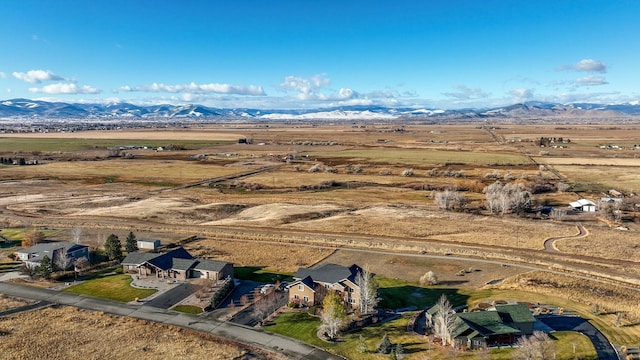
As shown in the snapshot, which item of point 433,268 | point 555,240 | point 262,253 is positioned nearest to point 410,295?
point 433,268

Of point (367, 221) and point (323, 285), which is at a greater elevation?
point (323, 285)

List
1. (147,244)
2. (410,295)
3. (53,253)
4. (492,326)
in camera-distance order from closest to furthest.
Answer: (492,326) < (410,295) < (53,253) < (147,244)

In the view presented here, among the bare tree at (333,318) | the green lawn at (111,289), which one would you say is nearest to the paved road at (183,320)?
the green lawn at (111,289)

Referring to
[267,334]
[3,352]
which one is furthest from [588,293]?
[3,352]

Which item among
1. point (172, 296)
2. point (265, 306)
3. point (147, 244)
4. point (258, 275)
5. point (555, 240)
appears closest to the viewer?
point (265, 306)

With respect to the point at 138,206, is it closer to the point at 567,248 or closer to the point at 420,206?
the point at 420,206

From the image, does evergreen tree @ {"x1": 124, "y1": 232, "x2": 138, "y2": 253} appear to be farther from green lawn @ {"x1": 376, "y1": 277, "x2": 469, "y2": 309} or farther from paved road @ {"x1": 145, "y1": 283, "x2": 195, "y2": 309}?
green lawn @ {"x1": 376, "y1": 277, "x2": 469, "y2": 309}

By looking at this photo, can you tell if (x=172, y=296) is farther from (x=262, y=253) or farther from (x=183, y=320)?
(x=262, y=253)
